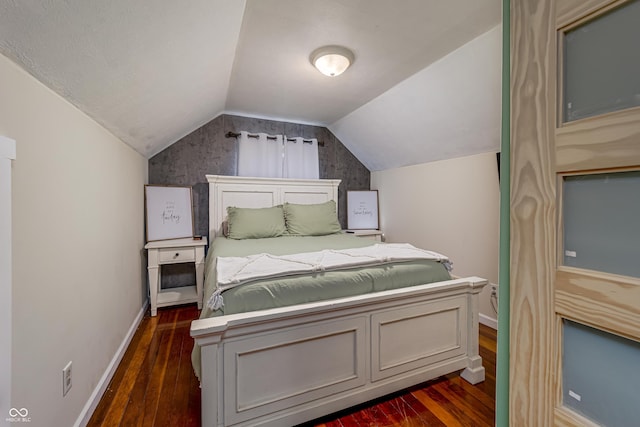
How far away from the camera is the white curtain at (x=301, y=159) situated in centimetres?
367

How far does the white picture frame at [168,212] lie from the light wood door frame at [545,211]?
10.3ft

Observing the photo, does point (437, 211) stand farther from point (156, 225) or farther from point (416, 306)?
point (156, 225)

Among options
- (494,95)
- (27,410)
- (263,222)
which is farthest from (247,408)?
(494,95)

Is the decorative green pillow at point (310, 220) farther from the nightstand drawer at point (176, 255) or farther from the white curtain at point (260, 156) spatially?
the nightstand drawer at point (176, 255)

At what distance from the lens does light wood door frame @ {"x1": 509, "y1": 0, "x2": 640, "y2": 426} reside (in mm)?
418

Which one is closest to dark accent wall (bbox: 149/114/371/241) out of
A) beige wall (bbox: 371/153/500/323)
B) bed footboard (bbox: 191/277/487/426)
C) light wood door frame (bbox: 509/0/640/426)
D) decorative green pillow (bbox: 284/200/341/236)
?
decorative green pillow (bbox: 284/200/341/236)

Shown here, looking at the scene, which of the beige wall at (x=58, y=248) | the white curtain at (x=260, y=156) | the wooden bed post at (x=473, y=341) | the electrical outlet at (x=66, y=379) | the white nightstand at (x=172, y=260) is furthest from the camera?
the white curtain at (x=260, y=156)

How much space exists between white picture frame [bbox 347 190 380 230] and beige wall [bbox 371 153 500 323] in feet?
0.88

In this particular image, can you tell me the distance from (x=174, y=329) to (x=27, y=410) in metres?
1.56

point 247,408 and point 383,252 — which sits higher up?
point 383,252

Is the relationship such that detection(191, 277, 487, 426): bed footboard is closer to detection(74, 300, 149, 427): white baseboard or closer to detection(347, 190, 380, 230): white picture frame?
detection(74, 300, 149, 427): white baseboard

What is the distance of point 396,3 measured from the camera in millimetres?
1554

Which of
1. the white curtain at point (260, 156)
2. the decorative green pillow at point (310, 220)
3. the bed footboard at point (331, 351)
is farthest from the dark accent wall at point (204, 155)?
the bed footboard at point (331, 351)

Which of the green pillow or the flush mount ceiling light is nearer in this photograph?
the flush mount ceiling light
